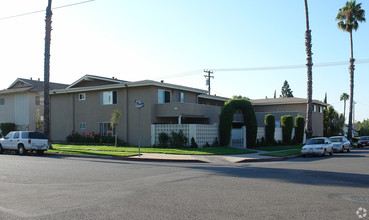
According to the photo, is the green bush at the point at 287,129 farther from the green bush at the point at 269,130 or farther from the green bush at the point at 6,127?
the green bush at the point at 6,127

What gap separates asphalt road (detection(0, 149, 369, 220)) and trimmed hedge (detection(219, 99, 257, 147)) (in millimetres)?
14915

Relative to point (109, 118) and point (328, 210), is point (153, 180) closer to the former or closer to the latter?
point (328, 210)

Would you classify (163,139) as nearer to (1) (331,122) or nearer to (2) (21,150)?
(2) (21,150)

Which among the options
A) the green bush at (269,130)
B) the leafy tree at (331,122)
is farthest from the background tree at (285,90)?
the green bush at (269,130)

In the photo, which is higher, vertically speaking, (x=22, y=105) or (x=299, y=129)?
(x=22, y=105)

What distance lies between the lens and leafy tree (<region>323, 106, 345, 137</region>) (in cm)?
5075

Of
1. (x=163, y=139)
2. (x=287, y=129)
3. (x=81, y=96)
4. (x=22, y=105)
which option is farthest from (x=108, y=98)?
(x=287, y=129)

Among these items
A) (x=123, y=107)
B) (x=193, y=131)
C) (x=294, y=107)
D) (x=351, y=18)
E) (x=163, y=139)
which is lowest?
(x=163, y=139)

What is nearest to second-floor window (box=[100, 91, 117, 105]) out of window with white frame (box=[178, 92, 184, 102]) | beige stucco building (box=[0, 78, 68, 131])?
window with white frame (box=[178, 92, 184, 102])

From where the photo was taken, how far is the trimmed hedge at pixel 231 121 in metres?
27.8

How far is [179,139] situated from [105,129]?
28.8 feet

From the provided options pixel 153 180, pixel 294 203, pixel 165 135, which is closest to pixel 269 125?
pixel 165 135

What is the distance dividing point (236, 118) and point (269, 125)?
15.9ft

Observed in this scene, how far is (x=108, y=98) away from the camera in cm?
3112
